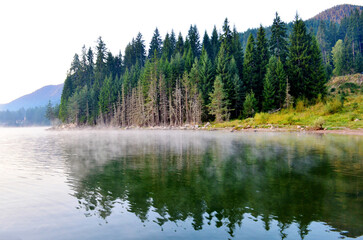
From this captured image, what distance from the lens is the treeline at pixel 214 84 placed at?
60656 millimetres

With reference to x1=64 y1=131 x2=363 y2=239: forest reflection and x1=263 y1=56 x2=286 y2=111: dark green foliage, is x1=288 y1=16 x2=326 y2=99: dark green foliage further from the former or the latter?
x1=64 y1=131 x2=363 y2=239: forest reflection

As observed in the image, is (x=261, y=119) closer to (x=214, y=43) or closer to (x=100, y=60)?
(x=214, y=43)

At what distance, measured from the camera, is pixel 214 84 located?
6238 cm

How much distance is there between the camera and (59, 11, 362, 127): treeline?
6066cm

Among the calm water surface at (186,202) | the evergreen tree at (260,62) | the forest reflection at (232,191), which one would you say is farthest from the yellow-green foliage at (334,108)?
the calm water surface at (186,202)

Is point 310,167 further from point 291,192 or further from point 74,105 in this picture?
point 74,105

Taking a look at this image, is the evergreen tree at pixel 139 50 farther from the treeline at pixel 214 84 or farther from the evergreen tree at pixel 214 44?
the evergreen tree at pixel 214 44

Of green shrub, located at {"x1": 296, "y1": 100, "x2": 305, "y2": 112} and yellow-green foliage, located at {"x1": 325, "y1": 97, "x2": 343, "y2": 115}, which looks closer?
yellow-green foliage, located at {"x1": 325, "y1": 97, "x2": 343, "y2": 115}

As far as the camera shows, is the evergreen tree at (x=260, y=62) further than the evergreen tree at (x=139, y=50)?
No

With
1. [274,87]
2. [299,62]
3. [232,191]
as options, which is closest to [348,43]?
→ [299,62]

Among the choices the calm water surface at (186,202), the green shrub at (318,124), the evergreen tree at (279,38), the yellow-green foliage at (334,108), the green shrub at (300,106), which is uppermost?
the evergreen tree at (279,38)

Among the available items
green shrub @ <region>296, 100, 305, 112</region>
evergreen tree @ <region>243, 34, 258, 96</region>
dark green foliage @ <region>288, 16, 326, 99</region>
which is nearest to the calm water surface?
green shrub @ <region>296, 100, 305, 112</region>

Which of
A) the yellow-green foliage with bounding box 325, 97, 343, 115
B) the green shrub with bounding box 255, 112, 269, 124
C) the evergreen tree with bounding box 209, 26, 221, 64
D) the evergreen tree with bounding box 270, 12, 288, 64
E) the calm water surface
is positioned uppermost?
the evergreen tree with bounding box 209, 26, 221, 64

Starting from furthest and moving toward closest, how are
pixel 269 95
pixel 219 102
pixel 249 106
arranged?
pixel 219 102, pixel 269 95, pixel 249 106
